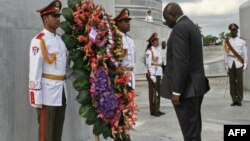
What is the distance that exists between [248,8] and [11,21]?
925 centimetres

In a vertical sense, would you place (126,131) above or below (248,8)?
below

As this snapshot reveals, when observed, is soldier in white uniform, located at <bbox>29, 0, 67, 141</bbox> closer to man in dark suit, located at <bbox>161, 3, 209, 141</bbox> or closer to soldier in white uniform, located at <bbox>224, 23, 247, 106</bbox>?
man in dark suit, located at <bbox>161, 3, 209, 141</bbox>

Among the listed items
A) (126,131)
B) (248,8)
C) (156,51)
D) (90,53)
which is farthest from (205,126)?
(248,8)

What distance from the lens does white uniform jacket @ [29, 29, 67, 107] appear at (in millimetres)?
4531

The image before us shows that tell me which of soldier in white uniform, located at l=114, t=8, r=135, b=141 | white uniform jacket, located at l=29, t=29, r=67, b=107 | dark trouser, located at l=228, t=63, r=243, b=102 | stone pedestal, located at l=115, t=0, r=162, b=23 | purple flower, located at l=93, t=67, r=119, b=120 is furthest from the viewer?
stone pedestal, located at l=115, t=0, r=162, b=23

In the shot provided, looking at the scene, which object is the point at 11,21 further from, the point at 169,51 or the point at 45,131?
the point at 169,51

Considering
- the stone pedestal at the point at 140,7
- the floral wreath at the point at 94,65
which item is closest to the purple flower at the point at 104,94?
the floral wreath at the point at 94,65

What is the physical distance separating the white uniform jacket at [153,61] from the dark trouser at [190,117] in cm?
441

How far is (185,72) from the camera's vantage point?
4562 millimetres

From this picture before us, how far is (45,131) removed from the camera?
4.70 meters

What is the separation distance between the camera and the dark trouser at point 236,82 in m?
9.92

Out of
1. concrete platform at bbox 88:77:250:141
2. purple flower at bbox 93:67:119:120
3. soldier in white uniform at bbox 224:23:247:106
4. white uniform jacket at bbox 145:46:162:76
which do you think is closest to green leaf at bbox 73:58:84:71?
purple flower at bbox 93:67:119:120

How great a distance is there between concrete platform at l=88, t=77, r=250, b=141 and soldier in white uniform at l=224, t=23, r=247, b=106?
388 millimetres

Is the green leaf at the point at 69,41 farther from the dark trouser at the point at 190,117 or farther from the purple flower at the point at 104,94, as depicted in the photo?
the dark trouser at the point at 190,117
